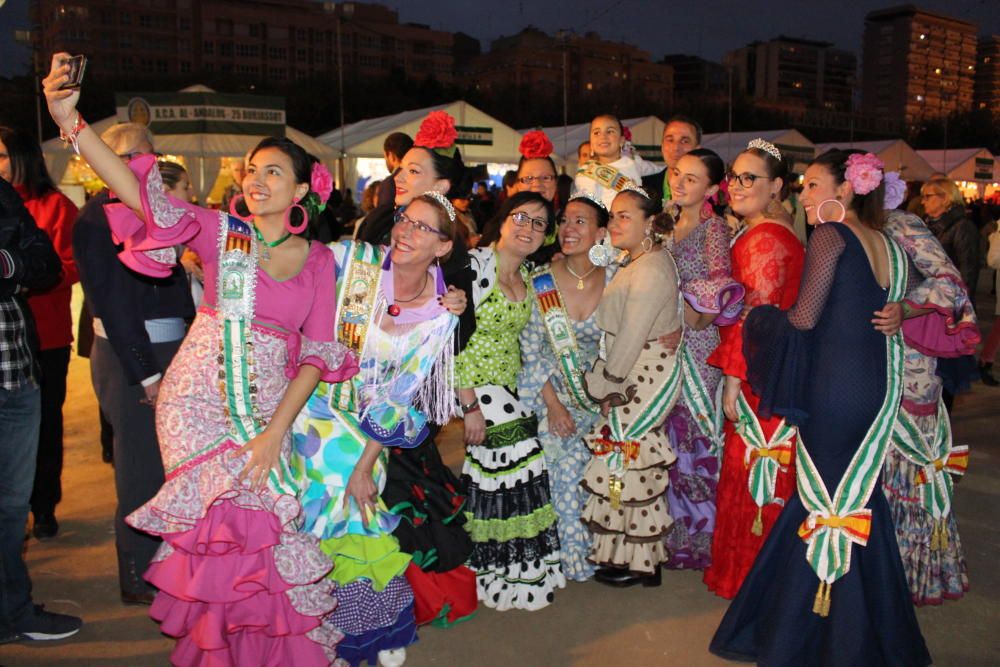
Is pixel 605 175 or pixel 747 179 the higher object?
pixel 605 175

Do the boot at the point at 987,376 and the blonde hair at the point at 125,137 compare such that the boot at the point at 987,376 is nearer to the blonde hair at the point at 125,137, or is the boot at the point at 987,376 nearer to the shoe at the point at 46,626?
the blonde hair at the point at 125,137

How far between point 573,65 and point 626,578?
3780 inches

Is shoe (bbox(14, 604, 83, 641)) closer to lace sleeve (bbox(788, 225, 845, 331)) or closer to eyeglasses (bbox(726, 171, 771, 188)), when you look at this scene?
lace sleeve (bbox(788, 225, 845, 331))

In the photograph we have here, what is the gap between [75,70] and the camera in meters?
2.31

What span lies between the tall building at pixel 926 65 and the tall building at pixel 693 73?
23675 mm

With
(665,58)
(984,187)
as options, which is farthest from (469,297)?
(665,58)

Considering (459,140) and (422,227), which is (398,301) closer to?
(422,227)

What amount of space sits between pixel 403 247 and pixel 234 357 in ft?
2.61

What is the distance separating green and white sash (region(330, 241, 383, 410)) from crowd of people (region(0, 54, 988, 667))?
0.01 m

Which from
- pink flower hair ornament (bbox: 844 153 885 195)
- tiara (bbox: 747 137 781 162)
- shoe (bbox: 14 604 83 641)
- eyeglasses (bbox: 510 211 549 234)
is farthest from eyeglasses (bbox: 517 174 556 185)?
shoe (bbox: 14 604 83 641)

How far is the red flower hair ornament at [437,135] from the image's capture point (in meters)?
3.80

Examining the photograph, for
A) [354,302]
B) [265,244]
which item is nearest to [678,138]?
[354,302]

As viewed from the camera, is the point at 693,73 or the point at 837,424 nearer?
the point at 837,424

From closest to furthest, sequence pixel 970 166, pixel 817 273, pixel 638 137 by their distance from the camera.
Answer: pixel 817 273, pixel 638 137, pixel 970 166
